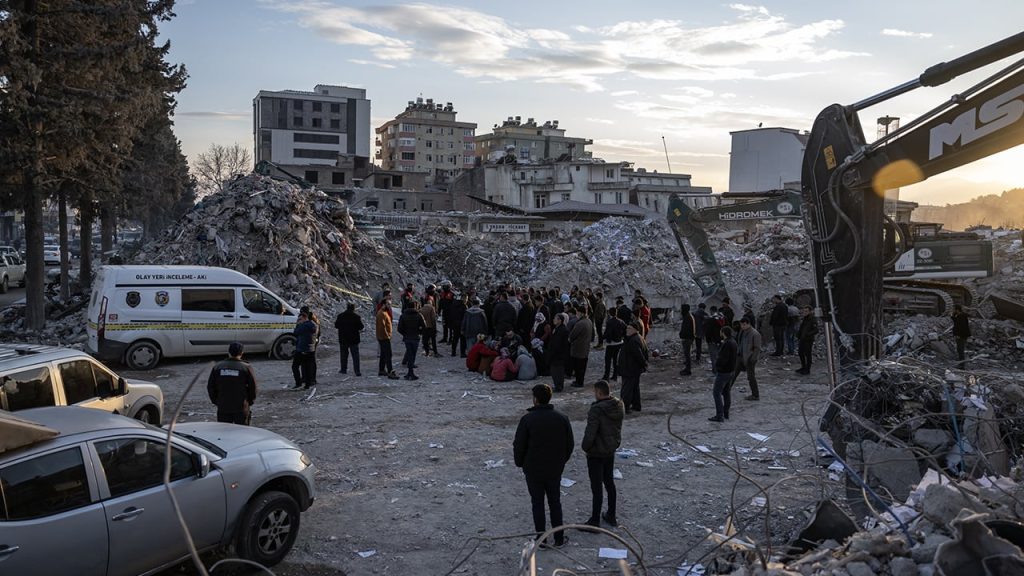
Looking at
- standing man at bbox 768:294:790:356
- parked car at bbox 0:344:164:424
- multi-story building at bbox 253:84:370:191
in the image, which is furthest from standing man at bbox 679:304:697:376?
multi-story building at bbox 253:84:370:191

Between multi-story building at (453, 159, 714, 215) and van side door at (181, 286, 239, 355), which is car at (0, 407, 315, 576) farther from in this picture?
multi-story building at (453, 159, 714, 215)

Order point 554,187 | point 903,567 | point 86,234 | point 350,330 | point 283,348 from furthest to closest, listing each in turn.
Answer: point 554,187 < point 86,234 < point 283,348 < point 350,330 < point 903,567

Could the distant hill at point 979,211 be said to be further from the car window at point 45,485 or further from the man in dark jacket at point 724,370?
the car window at point 45,485

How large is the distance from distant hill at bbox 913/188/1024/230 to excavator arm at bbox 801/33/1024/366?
102 metres

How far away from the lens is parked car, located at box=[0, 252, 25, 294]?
30.9 m

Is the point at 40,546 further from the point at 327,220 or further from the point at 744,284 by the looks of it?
the point at 744,284

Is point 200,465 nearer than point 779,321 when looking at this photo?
Yes

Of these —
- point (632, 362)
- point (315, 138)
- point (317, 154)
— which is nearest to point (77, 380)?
point (632, 362)

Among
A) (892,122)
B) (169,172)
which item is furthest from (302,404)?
(892,122)

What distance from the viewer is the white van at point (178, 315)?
15508mm

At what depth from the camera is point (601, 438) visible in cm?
739

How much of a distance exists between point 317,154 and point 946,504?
311 ft

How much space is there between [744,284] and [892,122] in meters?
9.73

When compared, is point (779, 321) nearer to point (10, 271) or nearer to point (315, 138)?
point (10, 271)
